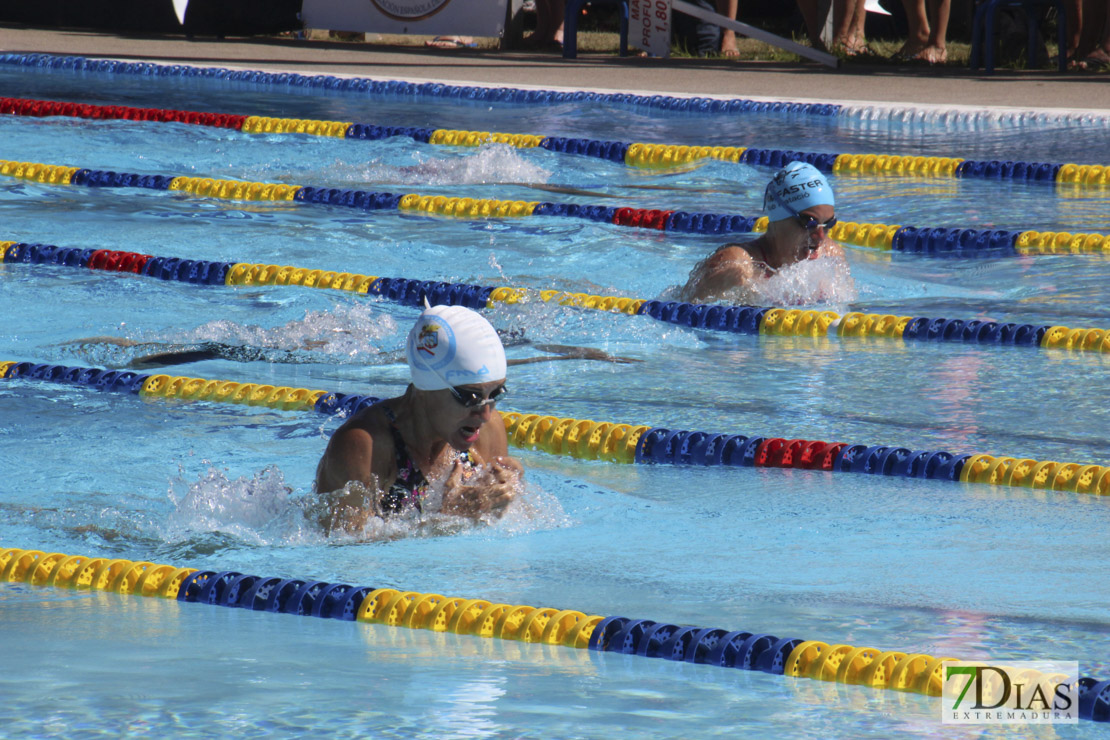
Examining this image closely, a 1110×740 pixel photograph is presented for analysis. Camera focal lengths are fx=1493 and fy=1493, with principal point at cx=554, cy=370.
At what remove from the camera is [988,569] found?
3.71 meters

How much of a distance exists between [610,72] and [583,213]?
4.37 metres

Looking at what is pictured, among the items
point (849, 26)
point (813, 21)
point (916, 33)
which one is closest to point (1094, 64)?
point (916, 33)

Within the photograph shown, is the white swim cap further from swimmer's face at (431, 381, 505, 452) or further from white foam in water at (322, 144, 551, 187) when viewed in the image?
white foam in water at (322, 144, 551, 187)

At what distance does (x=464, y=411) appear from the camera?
145 inches

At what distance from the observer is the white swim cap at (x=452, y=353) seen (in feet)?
11.9

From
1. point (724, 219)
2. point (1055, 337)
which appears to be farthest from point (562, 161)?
point (1055, 337)

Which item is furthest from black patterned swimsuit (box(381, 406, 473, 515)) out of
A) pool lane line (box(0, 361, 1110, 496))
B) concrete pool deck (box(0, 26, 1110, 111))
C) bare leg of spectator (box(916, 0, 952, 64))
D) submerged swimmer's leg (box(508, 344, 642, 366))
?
bare leg of spectator (box(916, 0, 952, 64))

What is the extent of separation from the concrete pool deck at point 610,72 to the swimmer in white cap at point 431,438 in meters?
7.37

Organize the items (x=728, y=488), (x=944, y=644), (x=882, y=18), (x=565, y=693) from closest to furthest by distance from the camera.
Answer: (x=565, y=693) < (x=944, y=644) < (x=728, y=488) < (x=882, y=18)

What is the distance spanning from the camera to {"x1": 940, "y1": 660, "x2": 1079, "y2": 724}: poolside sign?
2793mm

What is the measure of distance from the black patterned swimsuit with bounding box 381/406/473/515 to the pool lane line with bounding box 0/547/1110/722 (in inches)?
14.8

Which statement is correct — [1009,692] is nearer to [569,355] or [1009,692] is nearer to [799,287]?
[569,355]

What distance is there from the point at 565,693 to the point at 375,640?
522mm

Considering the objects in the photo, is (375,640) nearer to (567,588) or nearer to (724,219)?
(567,588)
